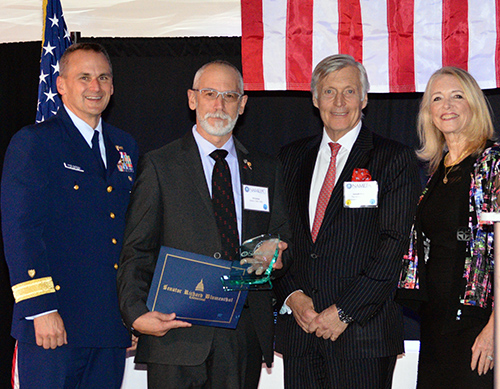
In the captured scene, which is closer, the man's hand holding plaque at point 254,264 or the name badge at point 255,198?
the man's hand holding plaque at point 254,264

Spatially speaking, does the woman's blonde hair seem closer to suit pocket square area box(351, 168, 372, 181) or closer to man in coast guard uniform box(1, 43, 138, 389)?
suit pocket square area box(351, 168, 372, 181)

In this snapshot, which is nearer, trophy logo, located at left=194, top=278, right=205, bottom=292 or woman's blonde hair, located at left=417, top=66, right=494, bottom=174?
trophy logo, located at left=194, top=278, right=205, bottom=292

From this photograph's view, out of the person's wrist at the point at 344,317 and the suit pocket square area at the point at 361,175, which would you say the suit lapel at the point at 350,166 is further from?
the person's wrist at the point at 344,317

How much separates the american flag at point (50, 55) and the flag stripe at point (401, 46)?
251cm

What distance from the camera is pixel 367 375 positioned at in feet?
10.5

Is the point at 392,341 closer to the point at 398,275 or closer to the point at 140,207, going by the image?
the point at 398,275

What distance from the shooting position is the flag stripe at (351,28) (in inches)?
180

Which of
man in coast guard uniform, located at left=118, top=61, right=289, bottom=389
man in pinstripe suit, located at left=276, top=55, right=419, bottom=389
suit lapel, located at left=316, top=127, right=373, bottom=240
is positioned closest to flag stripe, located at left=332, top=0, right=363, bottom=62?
man in pinstripe suit, located at left=276, top=55, right=419, bottom=389

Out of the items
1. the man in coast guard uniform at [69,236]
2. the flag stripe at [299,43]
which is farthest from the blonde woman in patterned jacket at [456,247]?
the man in coast guard uniform at [69,236]

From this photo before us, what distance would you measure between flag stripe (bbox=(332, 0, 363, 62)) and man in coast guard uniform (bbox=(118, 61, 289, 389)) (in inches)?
65.6

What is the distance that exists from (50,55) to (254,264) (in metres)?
2.53

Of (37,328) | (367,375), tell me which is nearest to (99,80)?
(37,328)

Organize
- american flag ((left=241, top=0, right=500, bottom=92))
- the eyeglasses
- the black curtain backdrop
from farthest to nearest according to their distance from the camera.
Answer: the black curtain backdrop → american flag ((left=241, top=0, right=500, bottom=92)) → the eyeglasses

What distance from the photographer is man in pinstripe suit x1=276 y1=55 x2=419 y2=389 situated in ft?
10.4
